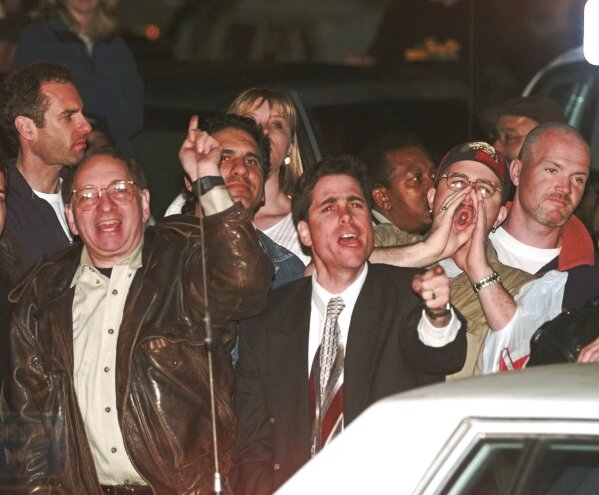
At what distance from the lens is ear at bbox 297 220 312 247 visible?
617 centimetres

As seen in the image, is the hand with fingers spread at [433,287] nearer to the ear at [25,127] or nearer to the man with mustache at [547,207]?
the man with mustache at [547,207]

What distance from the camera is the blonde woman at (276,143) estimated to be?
738cm

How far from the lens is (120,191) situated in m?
5.98

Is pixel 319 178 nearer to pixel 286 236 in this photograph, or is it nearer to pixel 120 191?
pixel 120 191

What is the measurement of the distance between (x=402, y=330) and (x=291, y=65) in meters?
4.23

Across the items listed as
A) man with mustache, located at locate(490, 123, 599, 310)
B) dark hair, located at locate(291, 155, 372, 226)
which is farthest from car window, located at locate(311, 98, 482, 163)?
dark hair, located at locate(291, 155, 372, 226)

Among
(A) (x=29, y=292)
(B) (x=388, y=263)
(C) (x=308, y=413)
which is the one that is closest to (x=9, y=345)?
(A) (x=29, y=292)

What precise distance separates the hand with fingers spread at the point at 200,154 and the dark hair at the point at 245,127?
4.44ft

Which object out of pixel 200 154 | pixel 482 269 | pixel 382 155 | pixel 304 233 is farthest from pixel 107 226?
pixel 382 155

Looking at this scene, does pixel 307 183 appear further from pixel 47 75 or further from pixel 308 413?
pixel 47 75

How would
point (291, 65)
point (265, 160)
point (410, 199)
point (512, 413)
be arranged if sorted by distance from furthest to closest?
1. point (291, 65)
2. point (410, 199)
3. point (265, 160)
4. point (512, 413)

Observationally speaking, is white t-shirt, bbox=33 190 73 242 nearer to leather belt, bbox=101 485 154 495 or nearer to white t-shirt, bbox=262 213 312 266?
white t-shirt, bbox=262 213 312 266

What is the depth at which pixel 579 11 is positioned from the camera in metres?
11.3

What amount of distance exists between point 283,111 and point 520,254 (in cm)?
159
